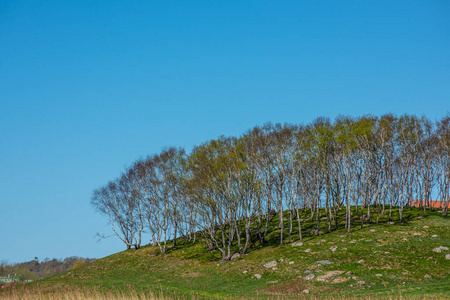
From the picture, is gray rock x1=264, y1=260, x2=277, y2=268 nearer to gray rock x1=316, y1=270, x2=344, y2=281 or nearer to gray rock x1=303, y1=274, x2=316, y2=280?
gray rock x1=303, y1=274, x2=316, y2=280

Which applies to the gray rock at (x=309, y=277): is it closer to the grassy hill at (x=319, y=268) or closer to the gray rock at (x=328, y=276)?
the grassy hill at (x=319, y=268)

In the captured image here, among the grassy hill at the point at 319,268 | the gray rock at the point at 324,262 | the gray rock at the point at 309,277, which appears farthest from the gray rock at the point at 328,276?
the gray rock at the point at 324,262

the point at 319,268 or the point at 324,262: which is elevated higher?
the point at 324,262

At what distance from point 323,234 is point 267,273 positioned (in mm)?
12652

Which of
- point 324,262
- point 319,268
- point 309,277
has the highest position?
point 324,262

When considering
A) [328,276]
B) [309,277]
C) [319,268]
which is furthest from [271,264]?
[328,276]

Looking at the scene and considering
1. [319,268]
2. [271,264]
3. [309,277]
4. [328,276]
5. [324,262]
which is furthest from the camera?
[271,264]

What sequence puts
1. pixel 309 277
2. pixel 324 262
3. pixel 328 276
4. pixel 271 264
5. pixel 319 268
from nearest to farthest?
pixel 328 276 → pixel 309 277 → pixel 319 268 → pixel 324 262 → pixel 271 264

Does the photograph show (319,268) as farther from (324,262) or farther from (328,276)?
(328,276)

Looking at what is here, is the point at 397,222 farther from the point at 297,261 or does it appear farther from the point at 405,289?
the point at 405,289

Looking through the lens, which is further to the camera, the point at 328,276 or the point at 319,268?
the point at 319,268

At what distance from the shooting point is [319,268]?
1401 inches

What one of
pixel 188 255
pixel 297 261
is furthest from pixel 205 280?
pixel 188 255

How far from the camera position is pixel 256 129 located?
51.7m
